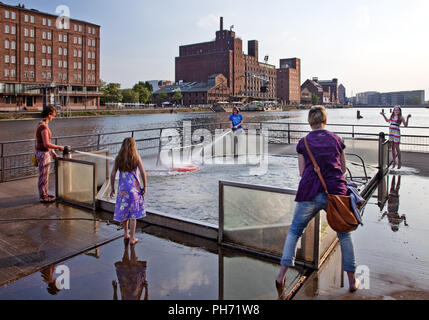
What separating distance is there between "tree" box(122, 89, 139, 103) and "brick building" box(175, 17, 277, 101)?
124ft

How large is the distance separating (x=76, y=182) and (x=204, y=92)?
14288cm

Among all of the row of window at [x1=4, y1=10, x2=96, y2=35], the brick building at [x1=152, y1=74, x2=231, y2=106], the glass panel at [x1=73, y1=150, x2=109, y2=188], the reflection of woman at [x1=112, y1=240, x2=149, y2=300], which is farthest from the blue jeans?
the brick building at [x1=152, y1=74, x2=231, y2=106]

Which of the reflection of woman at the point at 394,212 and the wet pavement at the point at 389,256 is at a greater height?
the reflection of woman at the point at 394,212

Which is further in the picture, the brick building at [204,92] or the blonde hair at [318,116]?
the brick building at [204,92]

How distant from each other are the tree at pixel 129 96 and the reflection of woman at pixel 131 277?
5296 inches

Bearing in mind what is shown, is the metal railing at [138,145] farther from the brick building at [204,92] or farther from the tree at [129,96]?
the brick building at [204,92]

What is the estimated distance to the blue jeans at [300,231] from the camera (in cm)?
421

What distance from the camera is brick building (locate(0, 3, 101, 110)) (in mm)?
82000

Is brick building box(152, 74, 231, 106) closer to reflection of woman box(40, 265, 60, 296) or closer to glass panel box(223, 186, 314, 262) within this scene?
glass panel box(223, 186, 314, 262)

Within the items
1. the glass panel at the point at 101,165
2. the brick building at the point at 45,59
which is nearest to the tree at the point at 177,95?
the brick building at the point at 45,59

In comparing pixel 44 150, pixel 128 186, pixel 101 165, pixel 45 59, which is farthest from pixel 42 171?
pixel 45 59

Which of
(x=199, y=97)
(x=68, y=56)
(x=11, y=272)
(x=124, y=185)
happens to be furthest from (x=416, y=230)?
(x=199, y=97)

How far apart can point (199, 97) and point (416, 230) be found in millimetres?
146127

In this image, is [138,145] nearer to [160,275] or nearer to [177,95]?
[160,275]
